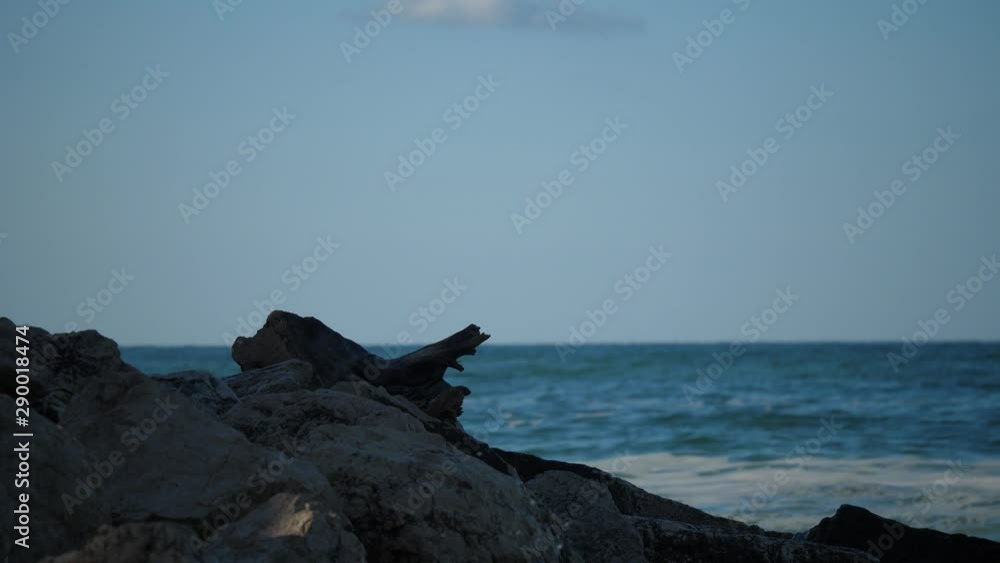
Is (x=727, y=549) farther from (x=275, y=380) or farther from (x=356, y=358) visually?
(x=356, y=358)

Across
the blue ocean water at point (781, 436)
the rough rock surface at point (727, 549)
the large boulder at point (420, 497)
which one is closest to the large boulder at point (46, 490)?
the large boulder at point (420, 497)

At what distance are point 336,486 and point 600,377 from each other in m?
39.1

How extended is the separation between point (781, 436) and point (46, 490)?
18.5 metres

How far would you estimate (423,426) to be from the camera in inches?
187

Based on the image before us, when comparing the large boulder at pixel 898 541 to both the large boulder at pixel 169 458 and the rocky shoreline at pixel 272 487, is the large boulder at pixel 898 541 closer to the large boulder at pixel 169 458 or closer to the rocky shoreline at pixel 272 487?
the rocky shoreline at pixel 272 487

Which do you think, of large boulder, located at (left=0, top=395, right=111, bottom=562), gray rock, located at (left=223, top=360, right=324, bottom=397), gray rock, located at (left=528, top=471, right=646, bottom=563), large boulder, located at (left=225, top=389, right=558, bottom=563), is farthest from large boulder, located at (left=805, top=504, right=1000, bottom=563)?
large boulder, located at (left=0, top=395, right=111, bottom=562)

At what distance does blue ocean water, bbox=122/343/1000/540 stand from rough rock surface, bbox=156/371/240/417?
7.23 metres

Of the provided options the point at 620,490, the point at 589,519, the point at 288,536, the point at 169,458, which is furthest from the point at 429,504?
the point at 620,490

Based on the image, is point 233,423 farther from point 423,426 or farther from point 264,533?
point 264,533

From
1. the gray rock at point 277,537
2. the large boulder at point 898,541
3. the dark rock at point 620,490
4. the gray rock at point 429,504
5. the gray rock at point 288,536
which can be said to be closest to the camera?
the gray rock at point 277,537

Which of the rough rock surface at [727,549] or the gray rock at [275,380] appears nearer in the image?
the rough rock surface at [727,549]

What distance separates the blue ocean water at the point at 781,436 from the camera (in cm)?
1228

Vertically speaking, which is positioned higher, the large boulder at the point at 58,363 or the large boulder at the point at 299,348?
the large boulder at the point at 299,348

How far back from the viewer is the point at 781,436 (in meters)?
20.8
